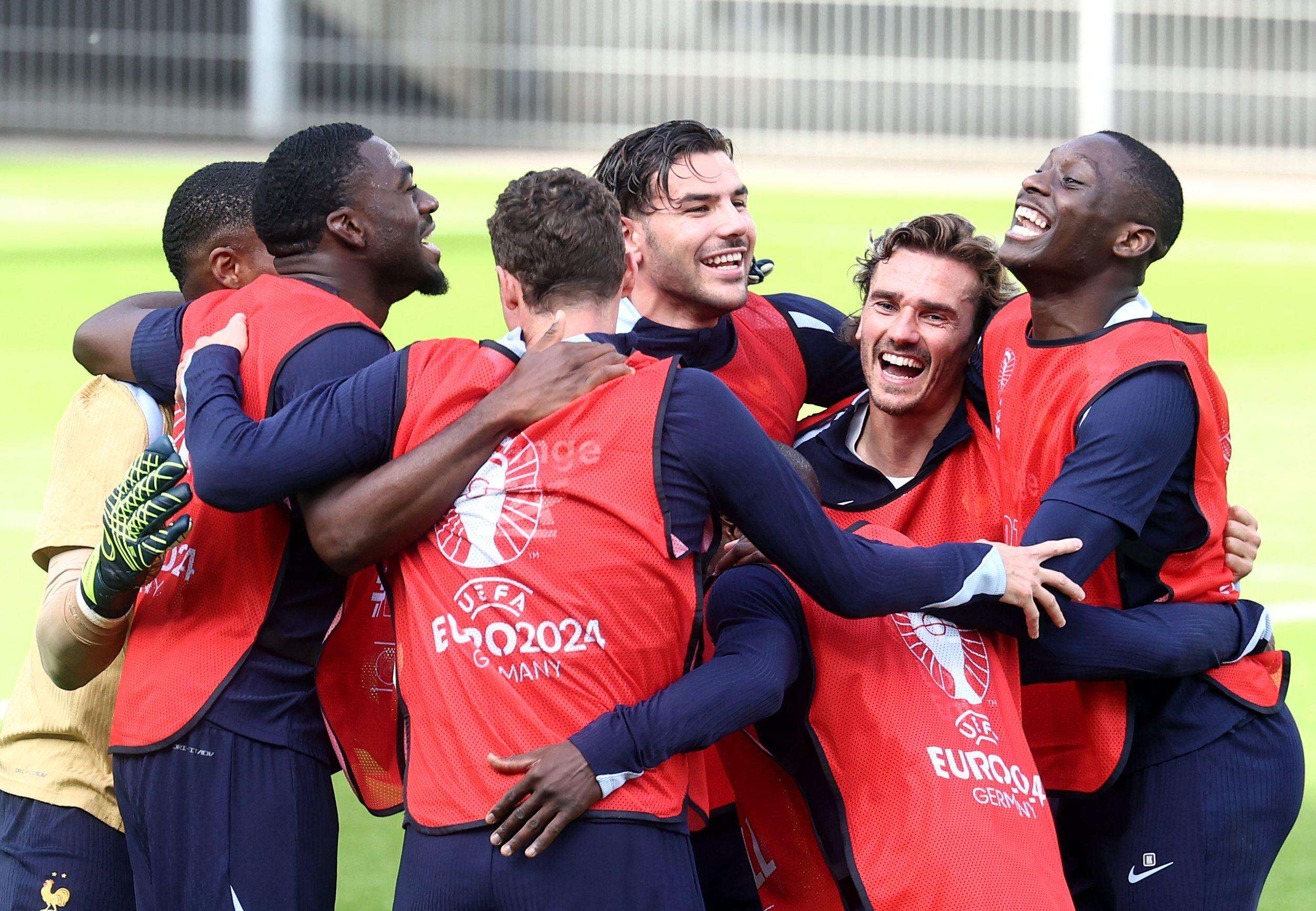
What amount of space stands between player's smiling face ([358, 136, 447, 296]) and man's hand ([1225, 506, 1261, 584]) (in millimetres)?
2035

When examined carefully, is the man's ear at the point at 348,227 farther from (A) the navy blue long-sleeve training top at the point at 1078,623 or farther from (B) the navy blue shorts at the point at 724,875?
(B) the navy blue shorts at the point at 724,875

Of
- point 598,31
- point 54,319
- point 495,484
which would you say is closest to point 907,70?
point 598,31

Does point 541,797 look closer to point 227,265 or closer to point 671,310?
point 227,265

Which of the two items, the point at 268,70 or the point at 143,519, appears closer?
the point at 143,519

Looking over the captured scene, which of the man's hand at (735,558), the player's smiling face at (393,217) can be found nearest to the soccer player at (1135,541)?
the man's hand at (735,558)

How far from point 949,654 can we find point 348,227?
5.41 ft

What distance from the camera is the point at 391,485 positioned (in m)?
3.18

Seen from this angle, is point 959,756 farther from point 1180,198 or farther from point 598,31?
point 598,31

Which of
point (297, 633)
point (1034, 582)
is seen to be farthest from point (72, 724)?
point (1034, 582)

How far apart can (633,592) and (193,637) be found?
3.49 ft

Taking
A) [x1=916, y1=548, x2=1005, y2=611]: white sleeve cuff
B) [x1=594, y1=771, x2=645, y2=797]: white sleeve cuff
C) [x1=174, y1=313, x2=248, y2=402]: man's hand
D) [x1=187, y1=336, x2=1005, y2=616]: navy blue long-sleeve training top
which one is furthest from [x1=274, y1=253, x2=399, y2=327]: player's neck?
[x1=916, y1=548, x2=1005, y2=611]: white sleeve cuff

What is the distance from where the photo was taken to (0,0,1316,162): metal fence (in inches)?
899

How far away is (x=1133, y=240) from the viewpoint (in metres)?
4.17

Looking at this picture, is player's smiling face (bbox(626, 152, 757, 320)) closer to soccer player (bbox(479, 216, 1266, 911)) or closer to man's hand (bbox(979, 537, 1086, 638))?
soccer player (bbox(479, 216, 1266, 911))
